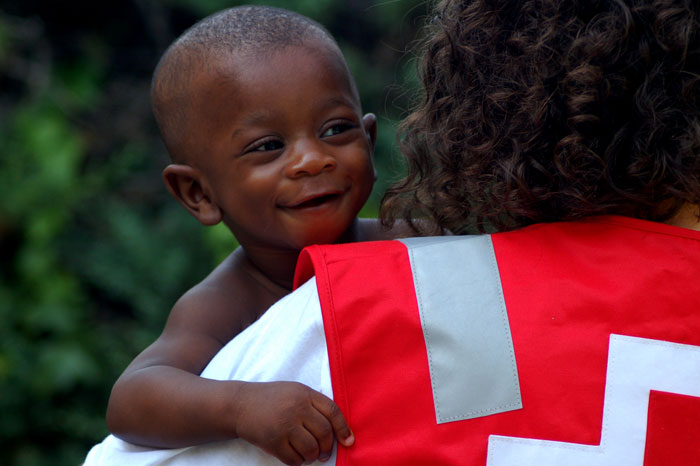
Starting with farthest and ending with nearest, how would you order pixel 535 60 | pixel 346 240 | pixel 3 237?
pixel 3 237
pixel 346 240
pixel 535 60

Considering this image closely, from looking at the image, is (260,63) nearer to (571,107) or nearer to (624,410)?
(571,107)

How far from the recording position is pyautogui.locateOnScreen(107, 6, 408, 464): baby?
1.60m

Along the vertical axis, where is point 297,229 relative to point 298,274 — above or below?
→ below

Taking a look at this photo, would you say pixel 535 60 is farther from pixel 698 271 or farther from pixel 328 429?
pixel 328 429

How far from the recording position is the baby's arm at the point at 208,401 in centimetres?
120

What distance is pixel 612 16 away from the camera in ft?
3.89

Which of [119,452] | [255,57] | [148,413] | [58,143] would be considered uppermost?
[255,57]

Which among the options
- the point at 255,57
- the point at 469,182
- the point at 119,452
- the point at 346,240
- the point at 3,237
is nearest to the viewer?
the point at 469,182

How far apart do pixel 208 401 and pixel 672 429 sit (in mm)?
723

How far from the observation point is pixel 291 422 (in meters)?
1.20

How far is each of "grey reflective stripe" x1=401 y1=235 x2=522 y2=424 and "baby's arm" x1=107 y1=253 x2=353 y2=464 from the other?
171 millimetres

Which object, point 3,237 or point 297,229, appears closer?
point 297,229

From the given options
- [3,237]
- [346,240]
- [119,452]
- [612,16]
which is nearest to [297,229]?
[346,240]

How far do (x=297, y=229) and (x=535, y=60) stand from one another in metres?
0.63
